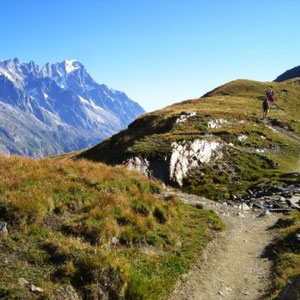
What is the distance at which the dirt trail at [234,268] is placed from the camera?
15320 mm

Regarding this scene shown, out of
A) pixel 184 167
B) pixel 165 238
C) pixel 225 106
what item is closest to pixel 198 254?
pixel 165 238

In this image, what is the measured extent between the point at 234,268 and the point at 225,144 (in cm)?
3189

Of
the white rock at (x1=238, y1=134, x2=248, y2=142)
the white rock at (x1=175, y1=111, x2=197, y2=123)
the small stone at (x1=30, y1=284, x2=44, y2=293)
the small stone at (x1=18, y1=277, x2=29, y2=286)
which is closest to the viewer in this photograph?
the small stone at (x1=30, y1=284, x2=44, y2=293)

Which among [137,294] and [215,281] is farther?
[215,281]

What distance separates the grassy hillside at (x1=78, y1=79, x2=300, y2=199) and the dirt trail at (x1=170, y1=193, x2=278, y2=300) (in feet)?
41.1

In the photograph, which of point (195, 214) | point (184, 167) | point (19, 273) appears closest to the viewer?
point (19, 273)

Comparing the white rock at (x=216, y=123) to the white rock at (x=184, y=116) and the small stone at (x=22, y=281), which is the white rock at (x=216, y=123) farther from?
the small stone at (x=22, y=281)

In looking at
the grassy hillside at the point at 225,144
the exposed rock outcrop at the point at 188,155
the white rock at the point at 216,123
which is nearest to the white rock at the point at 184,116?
the grassy hillside at the point at 225,144

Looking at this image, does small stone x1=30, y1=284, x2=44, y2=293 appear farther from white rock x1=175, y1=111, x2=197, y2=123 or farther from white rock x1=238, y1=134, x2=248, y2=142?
white rock x1=175, y1=111, x2=197, y2=123

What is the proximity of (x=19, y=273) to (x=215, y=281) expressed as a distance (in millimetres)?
8599

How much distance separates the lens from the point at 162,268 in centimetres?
1611

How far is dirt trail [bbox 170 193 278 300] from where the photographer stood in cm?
1532

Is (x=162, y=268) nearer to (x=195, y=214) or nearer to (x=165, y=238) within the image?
(x=165, y=238)

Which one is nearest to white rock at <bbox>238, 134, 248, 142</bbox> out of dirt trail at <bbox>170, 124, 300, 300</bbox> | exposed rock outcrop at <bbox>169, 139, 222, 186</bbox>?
exposed rock outcrop at <bbox>169, 139, 222, 186</bbox>
